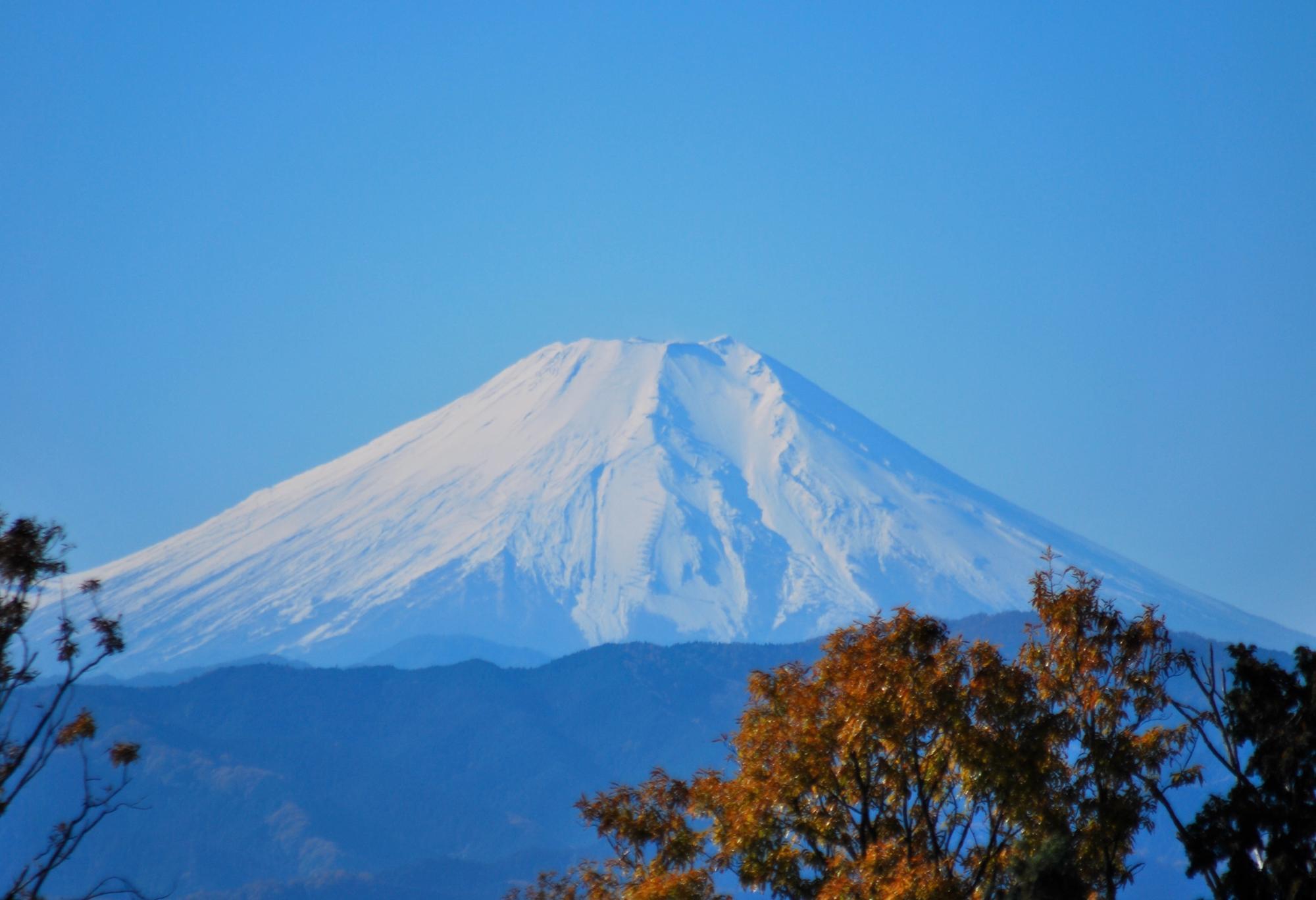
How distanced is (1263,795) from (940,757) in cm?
320

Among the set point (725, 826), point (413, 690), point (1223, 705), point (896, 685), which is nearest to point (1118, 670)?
point (1223, 705)

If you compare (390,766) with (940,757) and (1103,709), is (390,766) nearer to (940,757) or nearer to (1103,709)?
(1103,709)

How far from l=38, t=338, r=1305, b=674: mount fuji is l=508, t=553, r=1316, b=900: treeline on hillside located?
14316cm

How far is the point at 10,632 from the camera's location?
13.3 m

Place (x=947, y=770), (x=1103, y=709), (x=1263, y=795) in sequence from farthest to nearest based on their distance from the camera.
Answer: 1. (x=1103, y=709)
2. (x=947, y=770)
3. (x=1263, y=795)

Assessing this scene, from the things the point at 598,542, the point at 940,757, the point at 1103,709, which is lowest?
the point at 940,757

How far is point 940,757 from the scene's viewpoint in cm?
1584

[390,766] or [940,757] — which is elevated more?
[390,766]

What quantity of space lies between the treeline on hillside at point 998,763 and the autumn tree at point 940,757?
0.02 meters

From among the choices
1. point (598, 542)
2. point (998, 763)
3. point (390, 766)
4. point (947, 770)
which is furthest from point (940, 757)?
point (598, 542)

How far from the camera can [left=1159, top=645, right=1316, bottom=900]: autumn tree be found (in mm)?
15070

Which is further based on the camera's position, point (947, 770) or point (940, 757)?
point (947, 770)

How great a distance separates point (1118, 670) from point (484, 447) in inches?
6321

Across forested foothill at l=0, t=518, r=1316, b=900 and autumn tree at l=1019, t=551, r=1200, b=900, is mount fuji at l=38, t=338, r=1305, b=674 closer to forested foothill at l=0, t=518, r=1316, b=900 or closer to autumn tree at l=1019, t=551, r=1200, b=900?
forested foothill at l=0, t=518, r=1316, b=900
